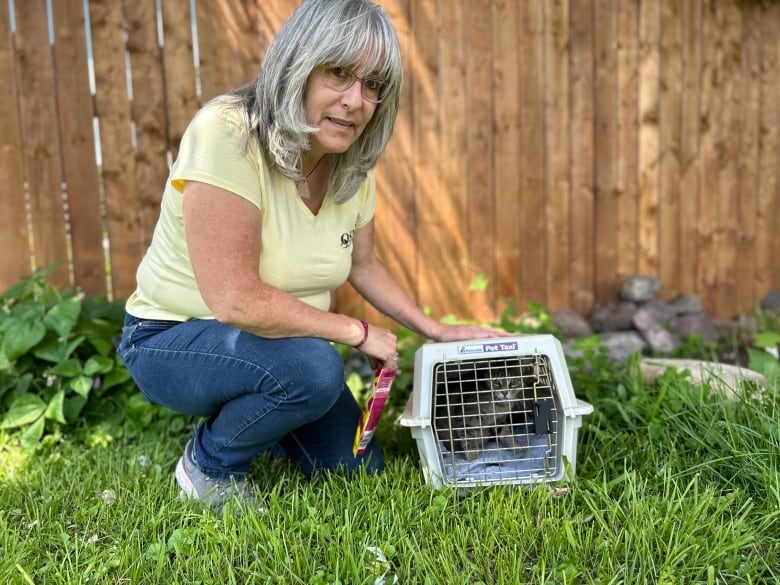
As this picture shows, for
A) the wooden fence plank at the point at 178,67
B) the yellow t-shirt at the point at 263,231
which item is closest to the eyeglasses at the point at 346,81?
the yellow t-shirt at the point at 263,231

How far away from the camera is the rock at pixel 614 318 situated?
4.22 metres

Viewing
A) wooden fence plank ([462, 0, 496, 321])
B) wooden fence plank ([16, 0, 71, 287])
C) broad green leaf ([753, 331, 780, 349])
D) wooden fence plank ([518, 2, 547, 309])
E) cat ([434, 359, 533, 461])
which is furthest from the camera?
wooden fence plank ([518, 2, 547, 309])

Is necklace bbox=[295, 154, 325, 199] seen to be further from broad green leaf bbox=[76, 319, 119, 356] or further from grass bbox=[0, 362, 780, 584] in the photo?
broad green leaf bbox=[76, 319, 119, 356]

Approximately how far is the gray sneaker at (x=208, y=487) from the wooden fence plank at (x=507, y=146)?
7.31ft

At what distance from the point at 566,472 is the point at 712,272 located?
2873 mm

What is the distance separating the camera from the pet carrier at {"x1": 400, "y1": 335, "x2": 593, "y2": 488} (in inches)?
83.5

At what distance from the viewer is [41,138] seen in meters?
3.25

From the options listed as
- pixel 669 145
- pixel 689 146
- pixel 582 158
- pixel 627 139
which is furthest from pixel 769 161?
pixel 582 158

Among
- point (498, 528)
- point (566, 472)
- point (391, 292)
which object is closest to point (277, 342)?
point (391, 292)

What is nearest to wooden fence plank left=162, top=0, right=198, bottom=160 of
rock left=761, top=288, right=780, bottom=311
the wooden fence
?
the wooden fence

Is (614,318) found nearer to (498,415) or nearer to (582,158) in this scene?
(582,158)

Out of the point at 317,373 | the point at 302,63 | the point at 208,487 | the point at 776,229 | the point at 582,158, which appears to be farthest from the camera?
the point at 776,229

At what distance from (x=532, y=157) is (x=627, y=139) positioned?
62 centimetres

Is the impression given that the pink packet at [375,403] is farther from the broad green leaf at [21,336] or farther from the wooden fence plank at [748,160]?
the wooden fence plank at [748,160]
